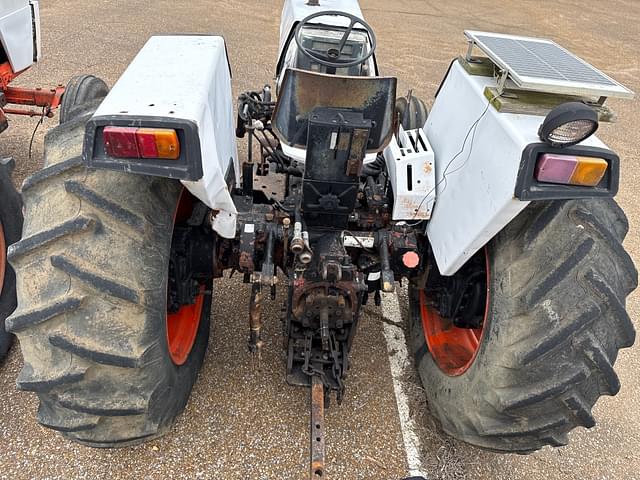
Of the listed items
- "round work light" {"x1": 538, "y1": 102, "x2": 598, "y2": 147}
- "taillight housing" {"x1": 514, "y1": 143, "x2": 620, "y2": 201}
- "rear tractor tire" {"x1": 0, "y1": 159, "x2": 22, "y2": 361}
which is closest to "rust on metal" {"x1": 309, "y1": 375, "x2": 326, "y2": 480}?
"taillight housing" {"x1": 514, "y1": 143, "x2": 620, "y2": 201}

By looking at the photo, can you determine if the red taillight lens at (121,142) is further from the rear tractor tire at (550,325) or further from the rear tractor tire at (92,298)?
the rear tractor tire at (550,325)

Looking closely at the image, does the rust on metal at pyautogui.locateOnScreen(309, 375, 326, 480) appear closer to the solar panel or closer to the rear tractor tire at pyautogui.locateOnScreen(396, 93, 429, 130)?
the solar panel

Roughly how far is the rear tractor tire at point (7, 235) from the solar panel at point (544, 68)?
214 cm

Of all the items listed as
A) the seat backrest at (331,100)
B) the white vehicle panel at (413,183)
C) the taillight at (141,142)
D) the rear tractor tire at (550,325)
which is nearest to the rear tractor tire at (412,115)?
the white vehicle panel at (413,183)

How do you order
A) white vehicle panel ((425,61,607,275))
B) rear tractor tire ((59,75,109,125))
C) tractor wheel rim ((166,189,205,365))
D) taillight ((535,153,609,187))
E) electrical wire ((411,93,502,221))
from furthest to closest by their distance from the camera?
rear tractor tire ((59,75,109,125)), tractor wheel rim ((166,189,205,365)), electrical wire ((411,93,502,221)), white vehicle panel ((425,61,607,275)), taillight ((535,153,609,187))

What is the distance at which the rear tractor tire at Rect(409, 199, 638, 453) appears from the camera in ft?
5.28

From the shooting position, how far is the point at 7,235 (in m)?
2.41

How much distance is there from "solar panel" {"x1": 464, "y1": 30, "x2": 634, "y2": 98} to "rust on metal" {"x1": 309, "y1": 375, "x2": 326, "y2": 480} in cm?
141

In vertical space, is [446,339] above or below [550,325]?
below

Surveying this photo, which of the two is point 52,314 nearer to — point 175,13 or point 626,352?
point 626,352

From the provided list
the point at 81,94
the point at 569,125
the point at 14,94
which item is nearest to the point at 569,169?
the point at 569,125

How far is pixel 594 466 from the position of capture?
2303 millimetres

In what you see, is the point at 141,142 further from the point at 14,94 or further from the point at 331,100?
the point at 14,94

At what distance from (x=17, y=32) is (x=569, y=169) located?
10.7ft
